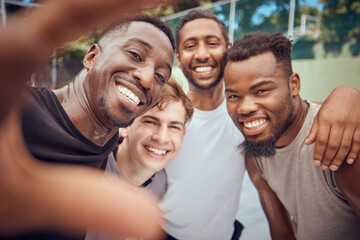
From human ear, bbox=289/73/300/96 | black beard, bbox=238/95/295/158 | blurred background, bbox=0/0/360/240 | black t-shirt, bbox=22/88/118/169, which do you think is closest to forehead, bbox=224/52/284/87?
human ear, bbox=289/73/300/96

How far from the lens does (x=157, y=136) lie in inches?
82.8

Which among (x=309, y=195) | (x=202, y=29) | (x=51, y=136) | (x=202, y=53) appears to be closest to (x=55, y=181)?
(x=51, y=136)

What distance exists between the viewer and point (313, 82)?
33.7 ft

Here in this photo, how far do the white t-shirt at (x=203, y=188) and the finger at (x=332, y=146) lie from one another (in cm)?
100

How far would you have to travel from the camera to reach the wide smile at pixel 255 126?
193cm

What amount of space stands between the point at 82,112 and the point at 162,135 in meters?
0.80

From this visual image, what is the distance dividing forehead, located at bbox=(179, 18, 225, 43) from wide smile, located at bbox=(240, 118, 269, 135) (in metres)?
1.31

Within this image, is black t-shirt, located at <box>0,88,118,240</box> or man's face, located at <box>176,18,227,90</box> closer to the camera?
black t-shirt, located at <box>0,88,118,240</box>

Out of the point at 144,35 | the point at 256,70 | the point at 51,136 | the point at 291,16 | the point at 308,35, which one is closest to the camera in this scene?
the point at 51,136

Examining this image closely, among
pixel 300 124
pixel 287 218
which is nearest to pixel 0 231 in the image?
pixel 300 124

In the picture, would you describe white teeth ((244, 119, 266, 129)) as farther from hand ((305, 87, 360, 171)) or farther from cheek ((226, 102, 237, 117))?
hand ((305, 87, 360, 171))

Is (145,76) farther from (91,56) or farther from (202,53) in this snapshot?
(202,53)

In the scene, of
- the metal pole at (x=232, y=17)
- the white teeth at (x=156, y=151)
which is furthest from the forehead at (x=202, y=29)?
the metal pole at (x=232, y=17)

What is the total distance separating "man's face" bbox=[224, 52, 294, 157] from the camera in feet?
6.15
